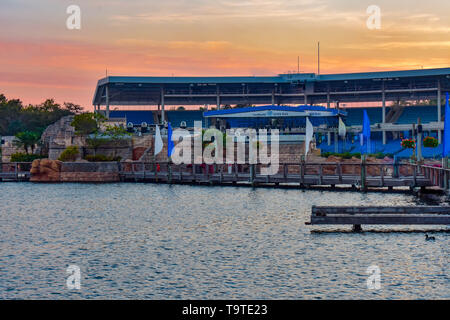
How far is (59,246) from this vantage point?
32.8m

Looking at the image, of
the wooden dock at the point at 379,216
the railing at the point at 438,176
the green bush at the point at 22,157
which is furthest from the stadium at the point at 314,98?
the wooden dock at the point at 379,216

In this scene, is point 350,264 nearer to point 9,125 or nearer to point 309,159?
point 309,159

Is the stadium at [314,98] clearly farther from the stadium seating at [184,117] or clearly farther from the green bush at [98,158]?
the green bush at [98,158]

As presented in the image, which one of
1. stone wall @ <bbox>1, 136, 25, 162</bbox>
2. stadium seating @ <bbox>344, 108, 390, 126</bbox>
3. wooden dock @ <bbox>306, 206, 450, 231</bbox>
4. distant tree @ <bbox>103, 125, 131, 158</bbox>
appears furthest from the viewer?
stadium seating @ <bbox>344, 108, 390, 126</bbox>

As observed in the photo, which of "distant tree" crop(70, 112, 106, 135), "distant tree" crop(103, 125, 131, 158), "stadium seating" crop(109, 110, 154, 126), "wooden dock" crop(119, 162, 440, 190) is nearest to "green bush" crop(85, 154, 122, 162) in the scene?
"wooden dock" crop(119, 162, 440, 190)

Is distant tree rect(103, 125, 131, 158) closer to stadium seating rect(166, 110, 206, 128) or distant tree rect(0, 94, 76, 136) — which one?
stadium seating rect(166, 110, 206, 128)

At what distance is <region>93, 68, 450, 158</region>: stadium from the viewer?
10819 cm

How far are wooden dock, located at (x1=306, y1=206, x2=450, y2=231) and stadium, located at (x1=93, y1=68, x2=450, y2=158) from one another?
222 ft

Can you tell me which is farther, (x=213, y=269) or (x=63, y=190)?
(x=63, y=190)

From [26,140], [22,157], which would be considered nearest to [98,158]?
[22,157]

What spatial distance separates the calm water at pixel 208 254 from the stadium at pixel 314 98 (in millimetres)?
59010

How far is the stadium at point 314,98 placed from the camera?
10819 cm

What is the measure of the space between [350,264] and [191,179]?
41.8 metres

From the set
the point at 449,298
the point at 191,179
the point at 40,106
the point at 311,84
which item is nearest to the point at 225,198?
the point at 191,179
